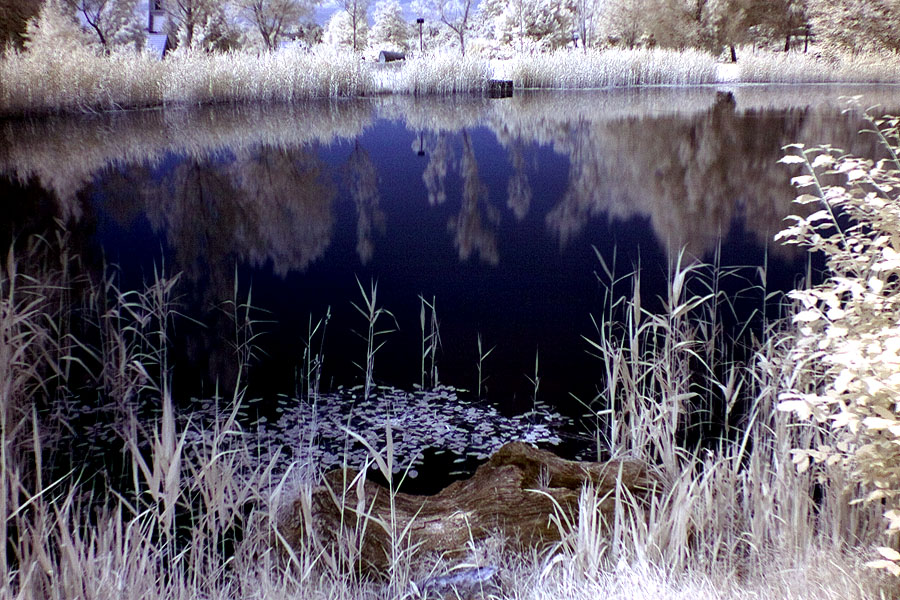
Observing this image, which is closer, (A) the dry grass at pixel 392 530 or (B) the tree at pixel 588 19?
(A) the dry grass at pixel 392 530

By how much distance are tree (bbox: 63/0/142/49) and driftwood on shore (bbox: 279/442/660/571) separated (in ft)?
55.3

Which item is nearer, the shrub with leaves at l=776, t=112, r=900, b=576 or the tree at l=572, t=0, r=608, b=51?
the shrub with leaves at l=776, t=112, r=900, b=576

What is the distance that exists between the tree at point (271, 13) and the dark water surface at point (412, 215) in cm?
1155

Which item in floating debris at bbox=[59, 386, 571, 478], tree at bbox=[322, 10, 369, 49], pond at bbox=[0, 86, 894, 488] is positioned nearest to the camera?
floating debris at bbox=[59, 386, 571, 478]

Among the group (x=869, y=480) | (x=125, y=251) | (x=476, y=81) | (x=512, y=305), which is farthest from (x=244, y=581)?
(x=476, y=81)

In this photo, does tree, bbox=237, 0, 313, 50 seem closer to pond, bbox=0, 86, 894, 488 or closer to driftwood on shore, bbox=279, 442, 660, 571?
pond, bbox=0, 86, 894, 488

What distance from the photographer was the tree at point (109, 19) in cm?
1674

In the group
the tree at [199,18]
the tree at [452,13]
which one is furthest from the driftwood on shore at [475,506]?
the tree at [452,13]

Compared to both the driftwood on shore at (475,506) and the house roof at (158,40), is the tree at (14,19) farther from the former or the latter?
the house roof at (158,40)

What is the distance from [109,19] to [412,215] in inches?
678

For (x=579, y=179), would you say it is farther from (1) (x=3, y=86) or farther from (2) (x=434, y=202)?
(1) (x=3, y=86)

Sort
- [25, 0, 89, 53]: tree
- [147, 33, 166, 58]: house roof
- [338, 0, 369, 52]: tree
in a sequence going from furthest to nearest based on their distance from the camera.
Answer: [338, 0, 369, 52]: tree → [147, 33, 166, 58]: house roof → [25, 0, 89, 53]: tree

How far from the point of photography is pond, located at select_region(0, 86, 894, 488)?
2494 mm

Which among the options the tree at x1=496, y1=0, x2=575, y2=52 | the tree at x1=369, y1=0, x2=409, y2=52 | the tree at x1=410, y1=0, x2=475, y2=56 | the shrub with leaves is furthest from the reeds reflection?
the tree at x1=369, y1=0, x2=409, y2=52
